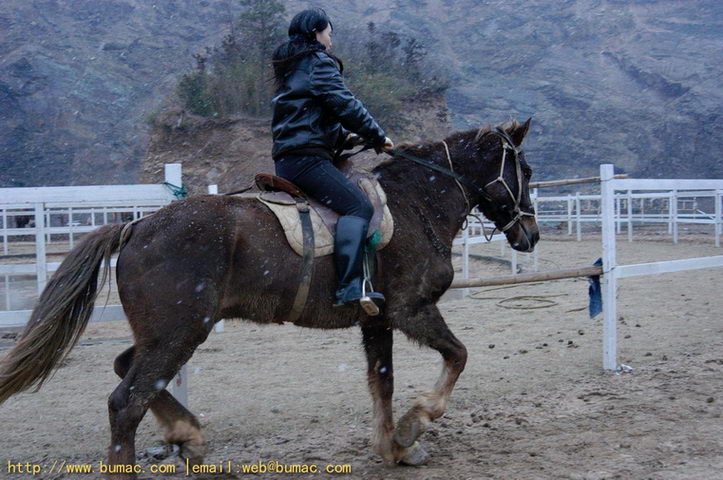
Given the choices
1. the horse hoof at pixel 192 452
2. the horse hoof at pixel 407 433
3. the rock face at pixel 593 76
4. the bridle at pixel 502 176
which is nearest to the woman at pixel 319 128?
the bridle at pixel 502 176

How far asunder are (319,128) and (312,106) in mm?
143

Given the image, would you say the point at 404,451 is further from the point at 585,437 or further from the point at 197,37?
the point at 197,37

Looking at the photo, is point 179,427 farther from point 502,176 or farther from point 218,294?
point 502,176

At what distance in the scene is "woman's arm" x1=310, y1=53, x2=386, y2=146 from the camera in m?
3.85

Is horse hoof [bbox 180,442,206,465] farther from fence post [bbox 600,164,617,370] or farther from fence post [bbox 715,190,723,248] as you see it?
fence post [bbox 715,190,723,248]

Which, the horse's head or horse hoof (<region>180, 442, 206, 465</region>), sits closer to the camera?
horse hoof (<region>180, 442, 206, 465</region>)

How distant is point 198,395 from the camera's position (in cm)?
548

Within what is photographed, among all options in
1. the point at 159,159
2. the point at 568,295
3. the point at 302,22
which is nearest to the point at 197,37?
the point at 159,159

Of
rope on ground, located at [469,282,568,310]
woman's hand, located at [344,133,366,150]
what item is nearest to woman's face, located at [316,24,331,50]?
woman's hand, located at [344,133,366,150]

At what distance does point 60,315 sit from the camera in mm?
3566

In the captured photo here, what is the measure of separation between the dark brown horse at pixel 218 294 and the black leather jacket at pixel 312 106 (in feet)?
1.58

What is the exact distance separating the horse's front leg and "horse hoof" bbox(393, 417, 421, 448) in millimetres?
174

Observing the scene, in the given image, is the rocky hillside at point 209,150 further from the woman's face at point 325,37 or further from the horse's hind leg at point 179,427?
the horse's hind leg at point 179,427

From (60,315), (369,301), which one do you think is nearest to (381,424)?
(369,301)
